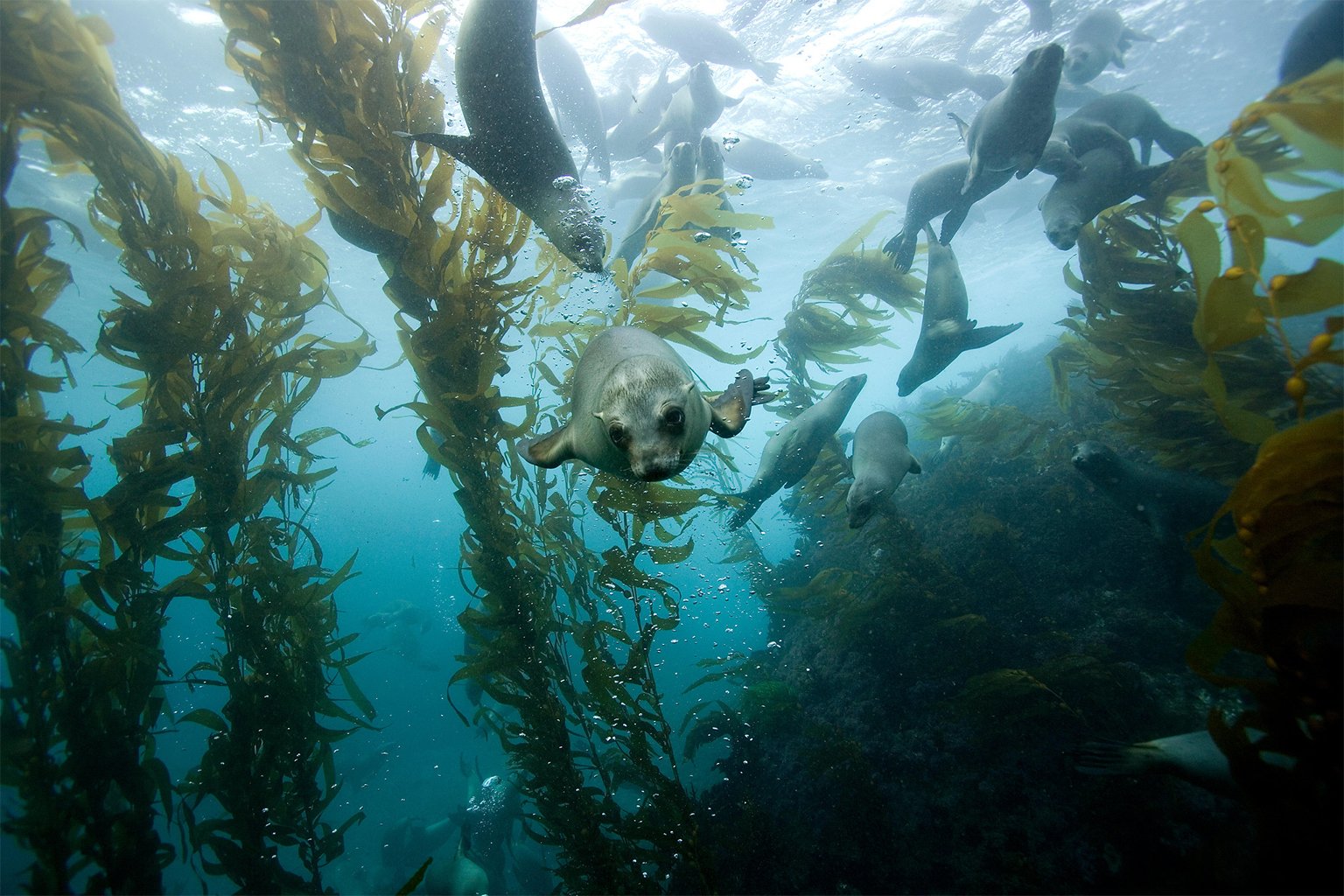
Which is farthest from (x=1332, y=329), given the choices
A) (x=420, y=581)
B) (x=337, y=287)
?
(x=420, y=581)

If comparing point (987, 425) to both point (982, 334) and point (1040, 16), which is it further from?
point (1040, 16)

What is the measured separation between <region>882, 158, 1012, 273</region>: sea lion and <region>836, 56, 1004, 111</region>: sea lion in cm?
676

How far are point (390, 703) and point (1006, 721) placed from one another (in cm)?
2748

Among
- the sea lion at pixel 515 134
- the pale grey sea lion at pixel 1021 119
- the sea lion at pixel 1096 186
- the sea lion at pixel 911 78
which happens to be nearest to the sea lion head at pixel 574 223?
the sea lion at pixel 515 134

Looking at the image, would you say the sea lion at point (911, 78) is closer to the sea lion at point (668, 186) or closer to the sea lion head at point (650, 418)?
the sea lion at point (668, 186)

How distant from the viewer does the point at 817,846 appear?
162 inches

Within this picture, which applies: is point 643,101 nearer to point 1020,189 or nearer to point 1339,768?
point 1339,768

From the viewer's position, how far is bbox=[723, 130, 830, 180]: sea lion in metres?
11.9

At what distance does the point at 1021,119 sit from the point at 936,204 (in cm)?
229

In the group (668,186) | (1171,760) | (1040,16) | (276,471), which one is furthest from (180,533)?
(1040,16)

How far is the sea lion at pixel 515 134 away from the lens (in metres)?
2.95

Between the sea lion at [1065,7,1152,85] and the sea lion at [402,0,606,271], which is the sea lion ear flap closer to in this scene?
the sea lion at [402,0,606,271]

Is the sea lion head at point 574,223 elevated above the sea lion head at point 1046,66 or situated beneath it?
situated beneath

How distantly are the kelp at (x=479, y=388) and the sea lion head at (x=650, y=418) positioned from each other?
1593 mm
